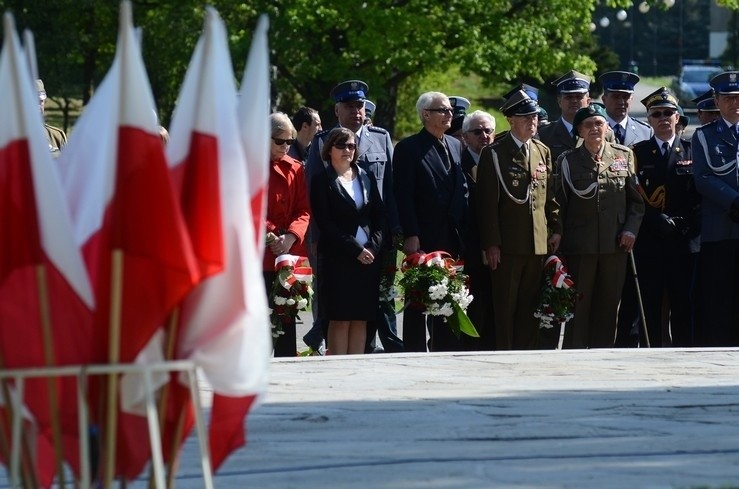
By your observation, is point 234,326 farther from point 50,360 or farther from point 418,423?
point 418,423

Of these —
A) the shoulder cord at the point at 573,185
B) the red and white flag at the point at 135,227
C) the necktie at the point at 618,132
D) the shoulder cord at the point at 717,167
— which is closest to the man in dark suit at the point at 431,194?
the shoulder cord at the point at 573,185

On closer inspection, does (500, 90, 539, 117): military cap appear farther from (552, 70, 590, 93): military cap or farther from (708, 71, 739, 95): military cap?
(552, 70, 590, 93): military cap

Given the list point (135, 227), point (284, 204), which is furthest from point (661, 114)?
point (135, 227)

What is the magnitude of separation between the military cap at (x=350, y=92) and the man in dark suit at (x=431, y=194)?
2.54 feet

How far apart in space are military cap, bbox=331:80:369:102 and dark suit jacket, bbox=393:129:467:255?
0.84 metres

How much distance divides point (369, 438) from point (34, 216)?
298cm

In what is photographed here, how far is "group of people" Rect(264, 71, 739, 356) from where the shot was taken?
10.1 metres

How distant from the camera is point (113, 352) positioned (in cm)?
395

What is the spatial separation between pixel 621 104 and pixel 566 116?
1.44 ft

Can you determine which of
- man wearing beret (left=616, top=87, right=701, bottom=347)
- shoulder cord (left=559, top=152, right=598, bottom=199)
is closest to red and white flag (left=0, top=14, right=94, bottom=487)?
shoulder cord (left=559, top=152, right=598, bottom=199)

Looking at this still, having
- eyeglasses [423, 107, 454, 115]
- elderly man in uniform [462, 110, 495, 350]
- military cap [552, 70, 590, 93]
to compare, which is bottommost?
elderly man in uniform [462, 110, 495, 350]

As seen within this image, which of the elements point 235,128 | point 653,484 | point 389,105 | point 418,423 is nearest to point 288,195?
point 418,423

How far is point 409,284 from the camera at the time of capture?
33.0 feet

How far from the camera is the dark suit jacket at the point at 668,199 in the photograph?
36.0 ft
